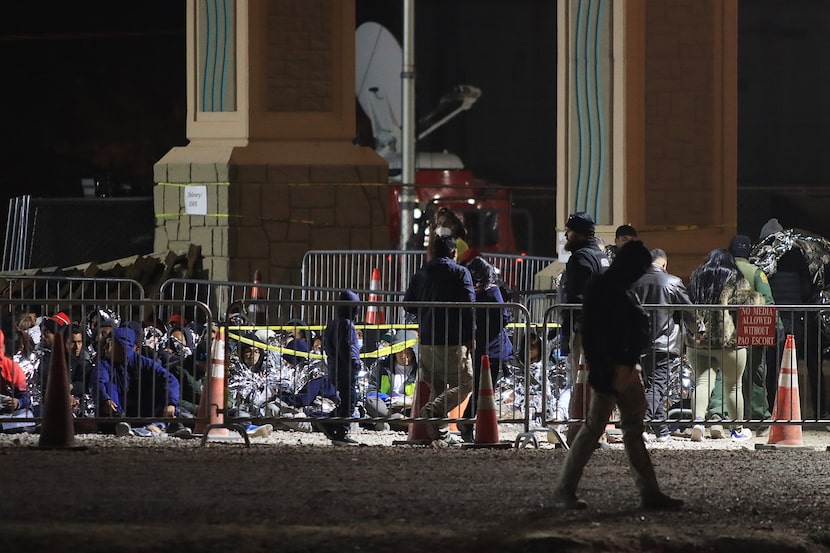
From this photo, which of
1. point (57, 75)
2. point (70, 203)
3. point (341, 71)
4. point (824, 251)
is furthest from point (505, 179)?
point (824, 251)

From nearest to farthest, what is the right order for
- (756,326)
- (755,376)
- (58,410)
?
(58,410) → (756,326) → (755,376)

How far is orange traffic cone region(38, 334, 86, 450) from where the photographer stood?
12.5 meters

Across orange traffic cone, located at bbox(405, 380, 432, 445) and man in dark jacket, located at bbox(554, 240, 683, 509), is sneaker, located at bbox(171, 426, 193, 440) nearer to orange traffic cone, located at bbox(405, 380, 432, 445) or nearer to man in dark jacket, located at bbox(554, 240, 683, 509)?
orange traffic cone, located at bbox(405, 380, 432, 445)

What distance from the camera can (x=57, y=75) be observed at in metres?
35.1

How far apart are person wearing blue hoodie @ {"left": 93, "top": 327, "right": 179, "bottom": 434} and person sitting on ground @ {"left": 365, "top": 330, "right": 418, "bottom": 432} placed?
5.23 ft

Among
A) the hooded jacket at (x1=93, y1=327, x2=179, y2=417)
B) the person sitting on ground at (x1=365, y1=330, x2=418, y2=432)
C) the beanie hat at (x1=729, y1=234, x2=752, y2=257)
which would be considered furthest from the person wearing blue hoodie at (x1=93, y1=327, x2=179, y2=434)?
the beanie hat at (x1=729, y1=234, x2=752, y2=257)

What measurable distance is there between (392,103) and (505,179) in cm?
300

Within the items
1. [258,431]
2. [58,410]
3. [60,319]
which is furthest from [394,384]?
[58,410]

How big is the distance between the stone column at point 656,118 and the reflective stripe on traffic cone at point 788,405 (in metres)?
7.05

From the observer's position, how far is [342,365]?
13750 mm

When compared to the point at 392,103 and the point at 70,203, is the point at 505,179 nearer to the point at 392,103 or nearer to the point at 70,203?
the point at 392,103

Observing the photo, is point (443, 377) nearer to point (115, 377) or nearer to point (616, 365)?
point (115, 377)

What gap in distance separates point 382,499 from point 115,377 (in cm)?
384

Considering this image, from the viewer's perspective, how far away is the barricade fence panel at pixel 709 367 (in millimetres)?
13586
